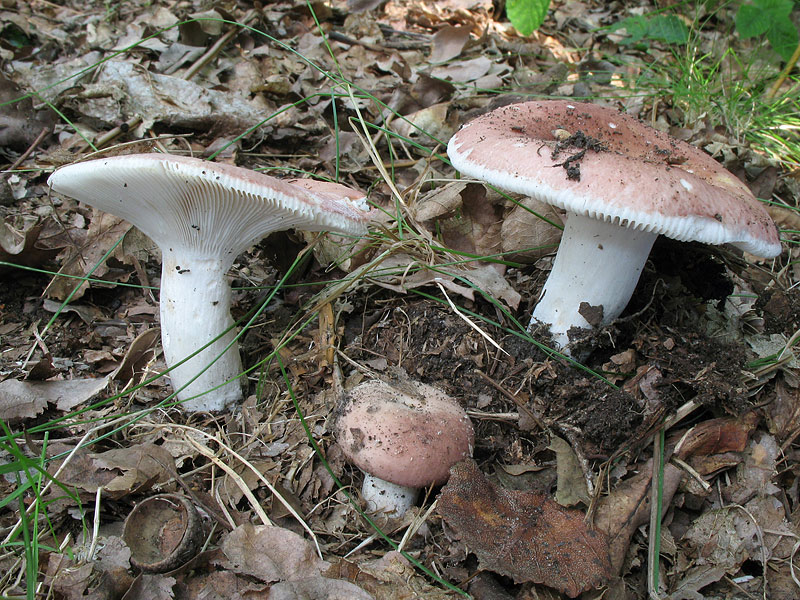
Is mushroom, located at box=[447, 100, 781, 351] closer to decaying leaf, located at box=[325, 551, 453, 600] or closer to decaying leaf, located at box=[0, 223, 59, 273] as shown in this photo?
decaying leaf, located at box=[325, 551, 453, 600]

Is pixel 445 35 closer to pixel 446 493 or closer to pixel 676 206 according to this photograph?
pixel 676 206

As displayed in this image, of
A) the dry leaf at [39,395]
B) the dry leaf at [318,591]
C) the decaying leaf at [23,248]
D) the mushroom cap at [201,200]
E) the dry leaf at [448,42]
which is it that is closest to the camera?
the dry leaf at [318,591]

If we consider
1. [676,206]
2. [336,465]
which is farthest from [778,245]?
[336,465]

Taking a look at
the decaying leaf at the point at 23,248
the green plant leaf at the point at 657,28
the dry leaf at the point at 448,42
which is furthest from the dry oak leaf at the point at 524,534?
the green plant leaf at the point at 657,28

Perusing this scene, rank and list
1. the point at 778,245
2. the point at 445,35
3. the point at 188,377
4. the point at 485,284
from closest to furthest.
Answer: the point at 778,245 < the point at 188,377 < the point at 485,284 < the point at 445,35

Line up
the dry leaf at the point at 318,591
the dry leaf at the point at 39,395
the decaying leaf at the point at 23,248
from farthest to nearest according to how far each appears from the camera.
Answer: the decaying leaf at the point at 23,248
the dry leaf at the point at 39,395
the dry leaf at the point at 318,591

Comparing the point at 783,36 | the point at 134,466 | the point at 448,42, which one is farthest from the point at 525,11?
the point at 134,466

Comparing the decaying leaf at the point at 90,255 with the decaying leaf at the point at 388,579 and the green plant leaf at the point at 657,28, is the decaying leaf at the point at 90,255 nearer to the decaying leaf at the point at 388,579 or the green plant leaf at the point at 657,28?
the decaying leaf at the point at 388,579

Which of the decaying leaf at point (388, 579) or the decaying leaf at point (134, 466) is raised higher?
the decaying leaf at point (388, 579)
